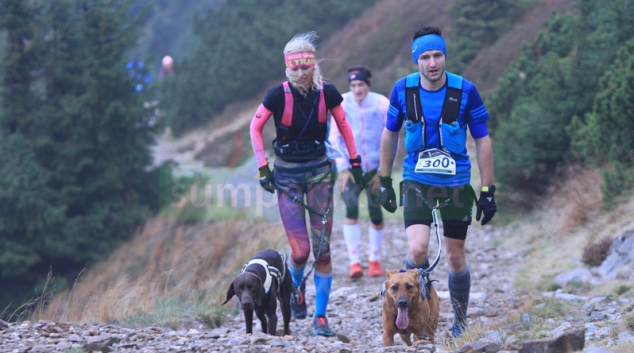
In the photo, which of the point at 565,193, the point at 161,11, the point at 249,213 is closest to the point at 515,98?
the point at 565,193

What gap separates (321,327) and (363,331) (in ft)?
1.89

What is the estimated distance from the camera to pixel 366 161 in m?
8.03

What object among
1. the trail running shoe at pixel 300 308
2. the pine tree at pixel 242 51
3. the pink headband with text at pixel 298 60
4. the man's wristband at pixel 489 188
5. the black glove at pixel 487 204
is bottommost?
the trail running shoe at pixel 300 308

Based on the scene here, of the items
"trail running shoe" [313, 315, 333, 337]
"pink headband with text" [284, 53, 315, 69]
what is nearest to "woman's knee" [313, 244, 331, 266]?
"trail running shoe" [313, 315, 333, 337]

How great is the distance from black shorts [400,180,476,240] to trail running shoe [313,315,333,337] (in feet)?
4.45

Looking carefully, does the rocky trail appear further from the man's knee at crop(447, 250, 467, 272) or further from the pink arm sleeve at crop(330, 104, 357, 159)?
the pink arm sleeve at crop(330, 104, 357, 159)

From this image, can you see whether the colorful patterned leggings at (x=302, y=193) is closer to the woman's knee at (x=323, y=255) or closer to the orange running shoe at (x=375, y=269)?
the woman's knee at (x=323, y=255)

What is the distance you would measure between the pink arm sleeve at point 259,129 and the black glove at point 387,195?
3.42 ft

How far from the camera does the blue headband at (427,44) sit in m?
4.79

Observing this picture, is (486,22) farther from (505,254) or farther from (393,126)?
(393,126)

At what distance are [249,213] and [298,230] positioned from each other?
372 inches

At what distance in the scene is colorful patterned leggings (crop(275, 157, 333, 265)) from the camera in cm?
559

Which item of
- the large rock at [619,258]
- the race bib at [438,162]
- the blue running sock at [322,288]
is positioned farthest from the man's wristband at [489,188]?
the large rock at [619,258]

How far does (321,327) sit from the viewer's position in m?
5.75
